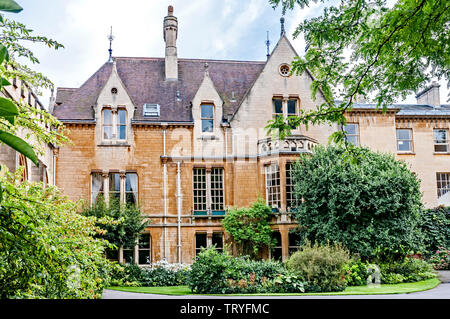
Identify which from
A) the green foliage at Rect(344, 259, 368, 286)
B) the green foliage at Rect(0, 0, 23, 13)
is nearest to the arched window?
the green foliage at Rect(344, 259, 368, 286)

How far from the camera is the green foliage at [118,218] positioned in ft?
64.2

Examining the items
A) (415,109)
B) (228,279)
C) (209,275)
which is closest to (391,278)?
(228,279)

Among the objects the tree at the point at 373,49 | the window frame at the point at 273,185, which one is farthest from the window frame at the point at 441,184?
the tree at the point at 373,49

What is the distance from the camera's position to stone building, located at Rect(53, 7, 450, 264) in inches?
895

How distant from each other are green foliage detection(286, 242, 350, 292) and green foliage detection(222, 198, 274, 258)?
562cm

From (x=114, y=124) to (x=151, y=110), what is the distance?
1.92 m

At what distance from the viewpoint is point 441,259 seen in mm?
23203

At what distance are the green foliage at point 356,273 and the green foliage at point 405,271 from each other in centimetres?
93

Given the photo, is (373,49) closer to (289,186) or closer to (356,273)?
(356,273)

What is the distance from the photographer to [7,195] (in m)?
3.32

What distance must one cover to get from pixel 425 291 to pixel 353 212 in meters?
4.23

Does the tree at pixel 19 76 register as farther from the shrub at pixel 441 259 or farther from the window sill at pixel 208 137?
the shrub at pixel 441 259

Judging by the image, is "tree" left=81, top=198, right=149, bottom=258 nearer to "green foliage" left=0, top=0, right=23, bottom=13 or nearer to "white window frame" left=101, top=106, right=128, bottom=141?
"white window frame" left=101, top=106, right=128, bottom=141
